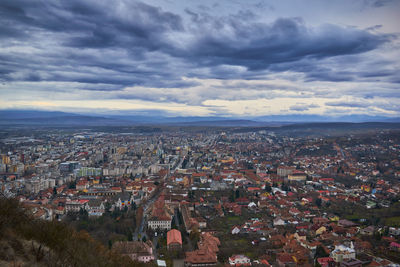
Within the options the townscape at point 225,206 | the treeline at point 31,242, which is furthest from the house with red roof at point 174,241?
the treeline at point 31,242

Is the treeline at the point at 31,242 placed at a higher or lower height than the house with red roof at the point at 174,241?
higher

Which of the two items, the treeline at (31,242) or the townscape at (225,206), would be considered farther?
the townscape at (225,206)

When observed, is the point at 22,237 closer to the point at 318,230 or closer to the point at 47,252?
the point at 47,252

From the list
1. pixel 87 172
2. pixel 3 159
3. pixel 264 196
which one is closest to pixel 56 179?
pixel 87 172

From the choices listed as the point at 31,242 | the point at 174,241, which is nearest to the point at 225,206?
the point at 174,241

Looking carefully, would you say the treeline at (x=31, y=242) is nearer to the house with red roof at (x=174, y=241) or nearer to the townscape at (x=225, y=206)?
the townscape at (x=225, y=206)

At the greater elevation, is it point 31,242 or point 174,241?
point 31,242

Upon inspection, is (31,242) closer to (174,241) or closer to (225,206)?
(174,241)
